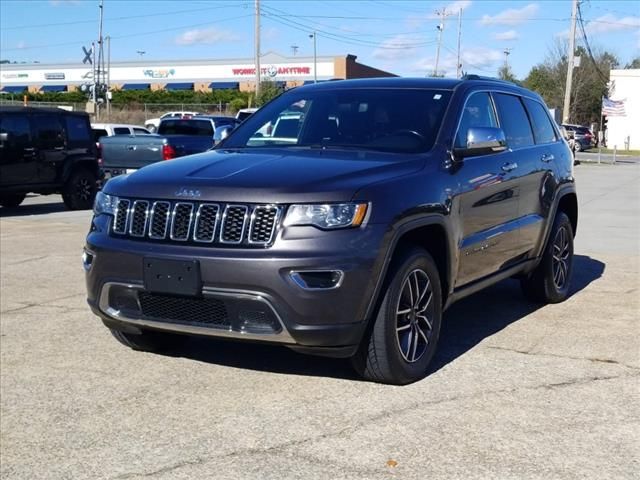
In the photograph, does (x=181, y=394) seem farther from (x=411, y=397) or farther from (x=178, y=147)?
(x=178, y=147)

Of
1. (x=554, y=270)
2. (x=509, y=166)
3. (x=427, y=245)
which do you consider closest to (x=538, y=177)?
(x=509, y=166)

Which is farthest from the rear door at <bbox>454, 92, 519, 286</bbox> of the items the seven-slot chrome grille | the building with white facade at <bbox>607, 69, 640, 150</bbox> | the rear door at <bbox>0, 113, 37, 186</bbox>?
the building with white facade at <bbox>607, 69, 640, 150</bbox>

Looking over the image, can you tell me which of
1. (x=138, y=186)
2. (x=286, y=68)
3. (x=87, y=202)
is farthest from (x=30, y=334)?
(x=286, y=68)

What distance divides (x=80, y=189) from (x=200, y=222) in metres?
12.9

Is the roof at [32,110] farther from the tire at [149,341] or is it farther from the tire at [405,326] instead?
the tire at [405,326]

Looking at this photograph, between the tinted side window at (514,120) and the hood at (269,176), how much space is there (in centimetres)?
155

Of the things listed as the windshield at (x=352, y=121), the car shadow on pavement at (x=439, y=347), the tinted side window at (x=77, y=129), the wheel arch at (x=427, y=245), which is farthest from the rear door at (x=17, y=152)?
the wheel arch at (x=427, y=245)

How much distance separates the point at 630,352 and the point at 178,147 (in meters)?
11.5

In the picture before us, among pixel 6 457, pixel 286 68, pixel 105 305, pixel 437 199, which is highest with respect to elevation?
pixel 286 68

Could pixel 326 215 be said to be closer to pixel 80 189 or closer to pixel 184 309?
pixel 184 309

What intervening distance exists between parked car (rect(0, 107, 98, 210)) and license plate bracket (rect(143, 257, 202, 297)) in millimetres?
11441

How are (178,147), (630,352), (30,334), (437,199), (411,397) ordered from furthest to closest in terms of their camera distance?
1. (178,147)
2. (30,334)
3. (630,352)
4. (437,199)
5. (411,397)

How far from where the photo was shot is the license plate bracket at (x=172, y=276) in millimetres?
4355

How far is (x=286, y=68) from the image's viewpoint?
77750 mm
